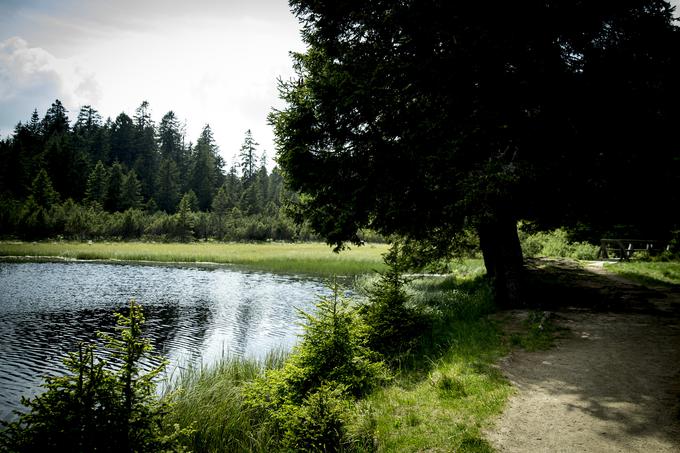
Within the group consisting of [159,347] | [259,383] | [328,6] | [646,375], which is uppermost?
[328,6]

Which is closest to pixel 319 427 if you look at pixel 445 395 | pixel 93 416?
pixel 445 395

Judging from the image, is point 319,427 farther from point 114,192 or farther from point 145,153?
point 145,153

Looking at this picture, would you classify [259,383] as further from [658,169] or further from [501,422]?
[658,169]

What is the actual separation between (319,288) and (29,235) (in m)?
56.0

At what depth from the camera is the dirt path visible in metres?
4.96

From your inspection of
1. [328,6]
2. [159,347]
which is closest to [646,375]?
[328,6]

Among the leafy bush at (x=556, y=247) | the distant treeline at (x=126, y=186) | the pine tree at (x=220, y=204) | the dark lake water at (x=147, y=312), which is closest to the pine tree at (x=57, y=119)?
the distant treeline at (x=126, y=186)

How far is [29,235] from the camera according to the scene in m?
58.5

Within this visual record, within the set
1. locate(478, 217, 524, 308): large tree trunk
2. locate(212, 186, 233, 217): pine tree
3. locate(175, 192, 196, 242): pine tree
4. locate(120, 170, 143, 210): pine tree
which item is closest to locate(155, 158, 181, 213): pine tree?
locate(120, 170, 143, 210): pine tree

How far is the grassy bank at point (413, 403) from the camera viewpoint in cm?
557

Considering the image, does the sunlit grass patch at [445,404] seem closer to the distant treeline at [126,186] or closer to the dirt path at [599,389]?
the dirt path at [599,389]

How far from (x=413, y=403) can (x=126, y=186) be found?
96.3 m

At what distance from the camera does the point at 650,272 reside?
695 inches

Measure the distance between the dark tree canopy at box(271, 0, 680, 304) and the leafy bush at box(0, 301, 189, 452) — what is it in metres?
7.81
